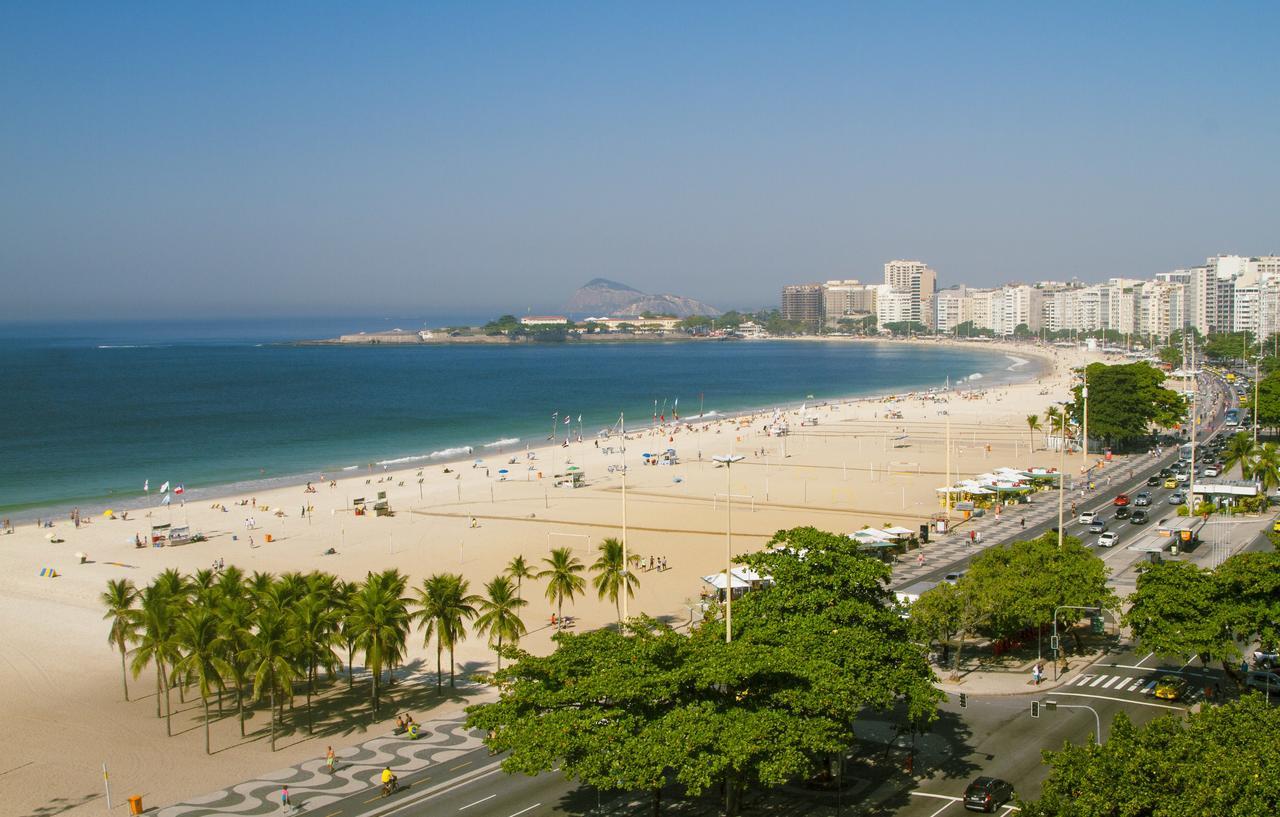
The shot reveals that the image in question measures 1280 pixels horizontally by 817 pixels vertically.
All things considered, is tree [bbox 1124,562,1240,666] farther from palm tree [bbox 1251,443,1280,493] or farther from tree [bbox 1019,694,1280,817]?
A: palm tree [bbox 1251,443,1280,493]

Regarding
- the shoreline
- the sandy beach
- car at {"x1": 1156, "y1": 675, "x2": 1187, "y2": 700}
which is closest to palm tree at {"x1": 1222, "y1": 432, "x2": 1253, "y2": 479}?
the sandy beach

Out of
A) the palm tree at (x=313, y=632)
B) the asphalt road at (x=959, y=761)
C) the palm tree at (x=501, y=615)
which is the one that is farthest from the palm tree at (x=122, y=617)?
the asphalt road at (x=959, y=761)

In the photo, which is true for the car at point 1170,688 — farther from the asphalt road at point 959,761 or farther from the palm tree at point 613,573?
the palm tree at point 613,573

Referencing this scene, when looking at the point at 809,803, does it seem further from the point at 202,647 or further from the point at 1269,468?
the point at 1269,468

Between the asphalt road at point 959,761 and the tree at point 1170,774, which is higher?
the tree at point 1170,774

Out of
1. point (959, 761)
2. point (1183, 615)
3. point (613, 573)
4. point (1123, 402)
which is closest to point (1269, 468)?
point (1123, 402)

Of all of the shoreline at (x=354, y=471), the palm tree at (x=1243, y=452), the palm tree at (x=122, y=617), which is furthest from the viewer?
the shoreline at (x=354, y=471)

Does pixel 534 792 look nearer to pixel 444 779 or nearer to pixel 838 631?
pixel 444 779
